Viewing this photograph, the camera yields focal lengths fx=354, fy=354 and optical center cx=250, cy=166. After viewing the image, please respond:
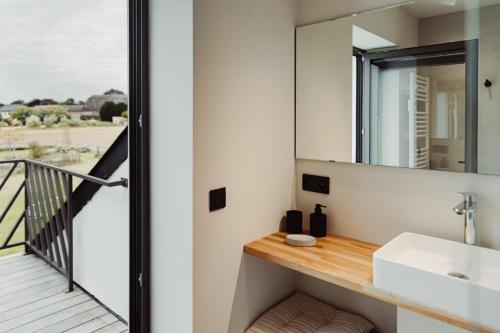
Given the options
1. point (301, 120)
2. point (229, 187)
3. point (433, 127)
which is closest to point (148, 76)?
point (229, 187)

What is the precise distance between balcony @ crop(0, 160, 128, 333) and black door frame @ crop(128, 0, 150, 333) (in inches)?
20.8

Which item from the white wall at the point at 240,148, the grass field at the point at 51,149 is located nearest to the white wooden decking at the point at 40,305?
the grass field at the point at 51,149

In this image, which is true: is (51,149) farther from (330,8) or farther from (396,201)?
(396,201)

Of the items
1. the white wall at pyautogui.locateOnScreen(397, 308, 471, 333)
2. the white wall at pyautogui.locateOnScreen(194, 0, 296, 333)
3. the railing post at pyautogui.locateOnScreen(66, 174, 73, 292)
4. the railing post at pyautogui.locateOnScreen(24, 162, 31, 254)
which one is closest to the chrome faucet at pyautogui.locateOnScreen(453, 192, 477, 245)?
the white wall at pyautogui.locateOnScreen(397, 308, 471, 333)

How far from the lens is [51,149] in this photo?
1.81m

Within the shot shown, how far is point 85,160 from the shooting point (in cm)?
212

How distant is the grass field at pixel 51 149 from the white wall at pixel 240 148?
77 centimetres

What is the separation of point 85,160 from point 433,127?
6.15 feet

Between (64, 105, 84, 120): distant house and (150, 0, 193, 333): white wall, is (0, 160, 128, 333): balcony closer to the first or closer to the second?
(64, 105, 84, 120): distant house

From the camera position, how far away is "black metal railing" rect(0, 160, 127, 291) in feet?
6.22

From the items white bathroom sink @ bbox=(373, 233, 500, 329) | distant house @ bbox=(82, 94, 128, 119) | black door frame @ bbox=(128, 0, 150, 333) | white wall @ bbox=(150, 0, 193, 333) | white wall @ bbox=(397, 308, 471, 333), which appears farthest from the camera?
distant house @ bbox=(82, 94, 128, 119)

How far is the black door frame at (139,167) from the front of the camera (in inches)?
61.1

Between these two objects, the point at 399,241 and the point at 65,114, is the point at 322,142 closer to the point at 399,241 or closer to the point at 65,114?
the point at 399,241

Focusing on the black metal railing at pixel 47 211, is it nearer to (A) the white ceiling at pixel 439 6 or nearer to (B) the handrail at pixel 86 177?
(B) the handrail at pixel 86 177
